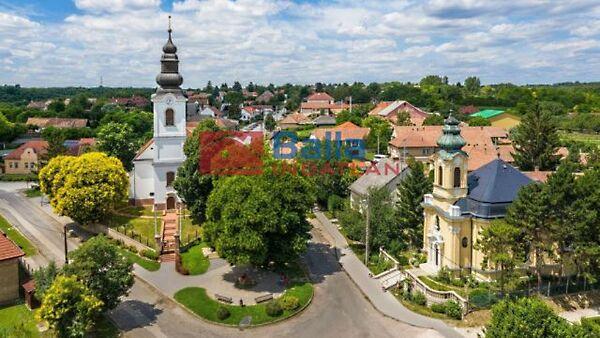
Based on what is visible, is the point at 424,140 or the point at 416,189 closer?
the point at 416,189

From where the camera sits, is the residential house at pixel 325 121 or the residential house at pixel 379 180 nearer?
the residential house at pixel 379 180

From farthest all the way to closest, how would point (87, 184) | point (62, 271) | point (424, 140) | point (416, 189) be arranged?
1. point (424, 140)
2. point (87, 184)
3. point (416, 189)
4. point (62, 271)

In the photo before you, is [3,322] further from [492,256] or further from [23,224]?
[492,256]

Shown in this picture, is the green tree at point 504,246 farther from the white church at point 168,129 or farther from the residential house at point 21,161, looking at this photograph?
the residential house at point 21,161

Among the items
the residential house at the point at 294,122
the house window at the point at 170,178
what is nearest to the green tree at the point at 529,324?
the house window at the point at 170,178

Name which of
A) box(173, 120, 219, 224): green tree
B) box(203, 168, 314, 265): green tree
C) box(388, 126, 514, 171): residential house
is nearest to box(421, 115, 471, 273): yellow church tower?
box(203, 168, 314, 265): green tree

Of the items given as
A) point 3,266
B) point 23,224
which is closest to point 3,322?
point 3,266

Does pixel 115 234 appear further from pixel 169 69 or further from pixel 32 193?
pixel 32 193
